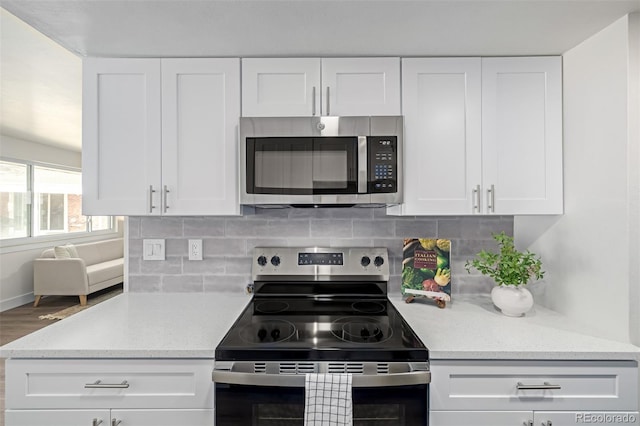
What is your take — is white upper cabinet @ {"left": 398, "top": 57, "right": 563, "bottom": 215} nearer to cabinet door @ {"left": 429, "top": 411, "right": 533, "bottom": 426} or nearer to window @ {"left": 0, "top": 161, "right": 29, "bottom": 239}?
cabinet door @ {"left": 429, "top": 411, "right": 533, "bottom": 426}

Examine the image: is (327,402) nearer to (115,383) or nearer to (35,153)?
(115,383)

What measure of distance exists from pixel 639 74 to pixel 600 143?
0.89 ft

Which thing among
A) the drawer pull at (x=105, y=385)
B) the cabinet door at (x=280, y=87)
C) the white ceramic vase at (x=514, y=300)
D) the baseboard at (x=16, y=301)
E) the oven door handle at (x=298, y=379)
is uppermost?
the cabinet door at (x=280, y=87)

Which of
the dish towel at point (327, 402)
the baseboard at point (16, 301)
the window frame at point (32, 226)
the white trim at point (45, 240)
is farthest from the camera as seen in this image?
the window frame at point (32, 226)

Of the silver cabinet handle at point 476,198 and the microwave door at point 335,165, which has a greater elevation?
the microwave door at point 335,165

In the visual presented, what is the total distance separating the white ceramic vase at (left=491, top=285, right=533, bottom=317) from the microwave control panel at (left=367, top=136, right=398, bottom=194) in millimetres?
683

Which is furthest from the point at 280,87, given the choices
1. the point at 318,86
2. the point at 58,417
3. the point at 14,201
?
the point at 14,201

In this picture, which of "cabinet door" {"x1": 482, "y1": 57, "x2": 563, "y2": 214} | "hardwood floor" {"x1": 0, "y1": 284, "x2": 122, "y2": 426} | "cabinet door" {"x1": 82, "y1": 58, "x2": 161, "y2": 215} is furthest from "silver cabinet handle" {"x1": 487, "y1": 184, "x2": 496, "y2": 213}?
"hardwood floor" {"x1": 0, "y1": 284, "x2": 122, "y2": 426}

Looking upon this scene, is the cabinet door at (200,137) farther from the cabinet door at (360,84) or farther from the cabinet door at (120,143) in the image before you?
the cabinet door at (360,84)

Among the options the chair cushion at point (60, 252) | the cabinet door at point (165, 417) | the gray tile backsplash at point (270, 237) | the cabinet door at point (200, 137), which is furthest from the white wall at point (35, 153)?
the cabinet door at point (165, 417)

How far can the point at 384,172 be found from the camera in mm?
1649

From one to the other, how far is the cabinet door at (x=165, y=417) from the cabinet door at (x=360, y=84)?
1.36m

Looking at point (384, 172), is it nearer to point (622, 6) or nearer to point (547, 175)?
point (547, 175)

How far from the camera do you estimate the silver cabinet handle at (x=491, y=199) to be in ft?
5.57
